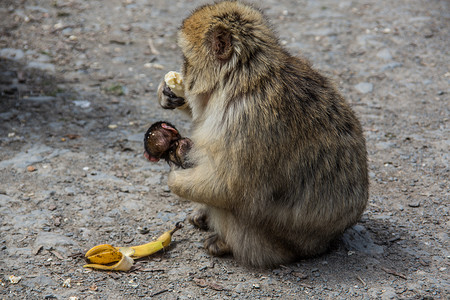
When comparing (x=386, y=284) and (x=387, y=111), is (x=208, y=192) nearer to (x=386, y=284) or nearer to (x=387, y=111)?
(x=386, y=284)

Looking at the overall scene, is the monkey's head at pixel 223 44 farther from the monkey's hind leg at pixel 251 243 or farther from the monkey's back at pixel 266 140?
the monkey's hind leg at pixel 251 243

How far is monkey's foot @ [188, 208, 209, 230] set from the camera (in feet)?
13.6

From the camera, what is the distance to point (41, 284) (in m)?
3.43

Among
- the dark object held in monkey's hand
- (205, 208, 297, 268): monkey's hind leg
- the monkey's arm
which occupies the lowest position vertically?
(205, 208, 297, 268): monkey's hind leg

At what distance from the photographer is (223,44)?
341 cm

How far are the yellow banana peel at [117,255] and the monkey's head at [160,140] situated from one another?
609 mm

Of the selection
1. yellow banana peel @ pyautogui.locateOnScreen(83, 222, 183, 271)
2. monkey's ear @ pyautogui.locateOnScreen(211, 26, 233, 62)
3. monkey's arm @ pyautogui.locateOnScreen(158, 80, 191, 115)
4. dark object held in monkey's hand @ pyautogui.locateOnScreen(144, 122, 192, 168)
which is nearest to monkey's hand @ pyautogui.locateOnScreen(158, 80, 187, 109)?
monkey's arm @ pyautogui.locateOnScreen(158, 80, 191, 115)

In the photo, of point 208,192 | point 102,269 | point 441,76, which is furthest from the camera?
point 441,76

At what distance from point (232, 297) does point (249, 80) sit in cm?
133

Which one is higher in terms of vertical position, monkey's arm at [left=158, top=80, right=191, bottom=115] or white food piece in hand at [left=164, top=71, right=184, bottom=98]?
white food piece in hand at [left=164, top=71, right=184, bottom=98]

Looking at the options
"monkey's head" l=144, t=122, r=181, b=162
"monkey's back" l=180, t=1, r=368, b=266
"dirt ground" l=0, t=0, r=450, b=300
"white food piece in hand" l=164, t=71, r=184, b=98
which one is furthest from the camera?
"white food piece in hand" l=164, t=71, r=184, b=98

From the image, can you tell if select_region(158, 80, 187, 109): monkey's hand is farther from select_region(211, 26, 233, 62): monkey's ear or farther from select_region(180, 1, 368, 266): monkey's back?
select_region(211, 26, 233, 62): monkey's ear

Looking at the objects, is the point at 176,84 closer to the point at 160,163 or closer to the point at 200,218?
the point at 200,218

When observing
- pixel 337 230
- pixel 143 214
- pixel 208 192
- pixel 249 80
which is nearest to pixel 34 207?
pixel 143 214
